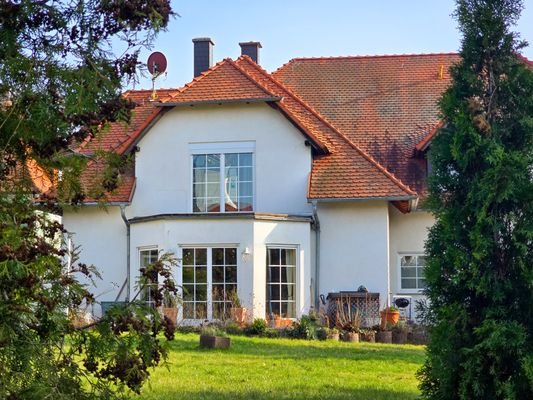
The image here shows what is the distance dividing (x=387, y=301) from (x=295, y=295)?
240cm

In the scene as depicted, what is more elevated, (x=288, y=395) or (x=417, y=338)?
(x=417, y=338)

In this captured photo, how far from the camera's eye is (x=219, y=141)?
77.9ft

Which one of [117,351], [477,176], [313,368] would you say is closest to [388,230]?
[313,368]

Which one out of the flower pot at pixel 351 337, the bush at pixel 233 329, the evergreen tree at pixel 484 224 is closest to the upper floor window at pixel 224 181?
the bush at pixel 233 329

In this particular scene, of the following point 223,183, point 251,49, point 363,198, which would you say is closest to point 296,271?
point 363,198

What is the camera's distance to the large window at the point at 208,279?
21562mm

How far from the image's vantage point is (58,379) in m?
5.89

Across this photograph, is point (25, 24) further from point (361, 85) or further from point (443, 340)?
point (361, 85)

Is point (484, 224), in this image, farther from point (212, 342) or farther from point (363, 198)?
point (363, 198)

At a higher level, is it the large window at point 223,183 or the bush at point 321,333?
the large window at point 223,183

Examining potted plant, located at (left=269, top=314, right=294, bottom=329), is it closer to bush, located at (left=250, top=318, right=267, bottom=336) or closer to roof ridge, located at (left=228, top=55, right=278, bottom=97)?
bush, located at (left=250, top=318, right=267, bottom=336)

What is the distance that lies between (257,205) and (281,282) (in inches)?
94.2

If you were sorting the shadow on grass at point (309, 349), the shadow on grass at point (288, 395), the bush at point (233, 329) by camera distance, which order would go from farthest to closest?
the bush at point (233, 329) < the shadow on grass at point (309, 349) < the shadow on grass at point (288, 395)

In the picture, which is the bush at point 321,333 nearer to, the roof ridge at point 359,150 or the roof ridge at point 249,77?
the roof ridge at point 359,150
